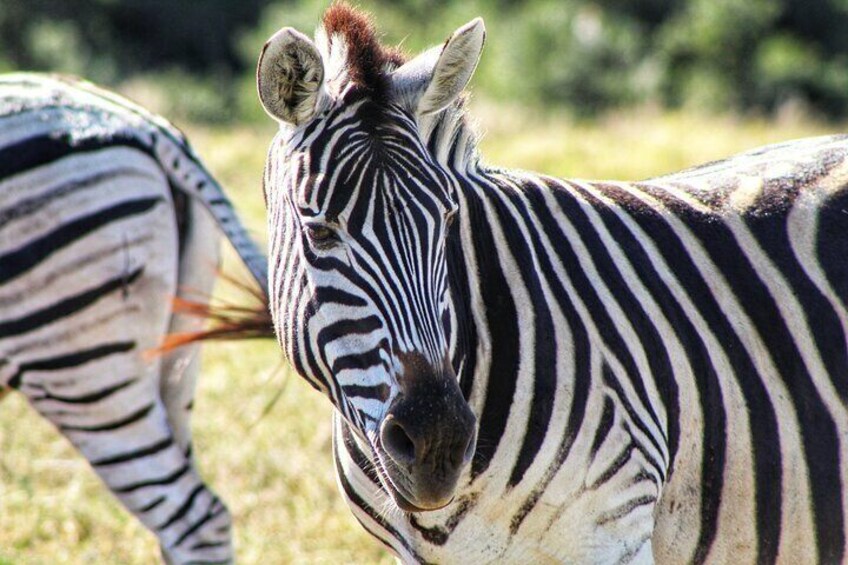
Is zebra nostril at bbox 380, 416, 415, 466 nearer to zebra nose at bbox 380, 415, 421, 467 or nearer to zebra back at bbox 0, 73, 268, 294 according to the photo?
zebra nose at bbox 380, 415, 421, 467

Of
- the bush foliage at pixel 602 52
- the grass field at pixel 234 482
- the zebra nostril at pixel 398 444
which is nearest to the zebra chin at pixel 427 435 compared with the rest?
the zebra nostril at pixel 398 444

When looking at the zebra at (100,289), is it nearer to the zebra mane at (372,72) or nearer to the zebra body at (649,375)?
the zebra body at (649,375)

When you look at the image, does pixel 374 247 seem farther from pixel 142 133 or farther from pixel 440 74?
pixel 142 133

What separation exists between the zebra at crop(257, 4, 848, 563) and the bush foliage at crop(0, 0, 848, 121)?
19.2 meters

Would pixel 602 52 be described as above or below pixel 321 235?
above

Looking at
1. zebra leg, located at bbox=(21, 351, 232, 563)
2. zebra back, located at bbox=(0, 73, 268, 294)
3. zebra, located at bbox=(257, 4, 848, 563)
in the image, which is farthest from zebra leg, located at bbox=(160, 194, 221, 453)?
zebra, located at bbox=(257, 4, 848, 563)

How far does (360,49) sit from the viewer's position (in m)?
2.62

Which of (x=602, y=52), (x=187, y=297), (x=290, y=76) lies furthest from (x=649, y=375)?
(x=602, y=52)

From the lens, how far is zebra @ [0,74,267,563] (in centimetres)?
391

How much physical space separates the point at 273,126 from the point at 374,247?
1812 cm

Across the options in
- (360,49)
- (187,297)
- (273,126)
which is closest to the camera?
(360,49)

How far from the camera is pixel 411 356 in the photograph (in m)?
2.31

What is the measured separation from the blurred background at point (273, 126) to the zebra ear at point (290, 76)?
0.53m

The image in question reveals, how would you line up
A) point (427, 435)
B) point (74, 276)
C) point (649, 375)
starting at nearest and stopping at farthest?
point (427, 435)
point (649, 375)
point (74, 276)
